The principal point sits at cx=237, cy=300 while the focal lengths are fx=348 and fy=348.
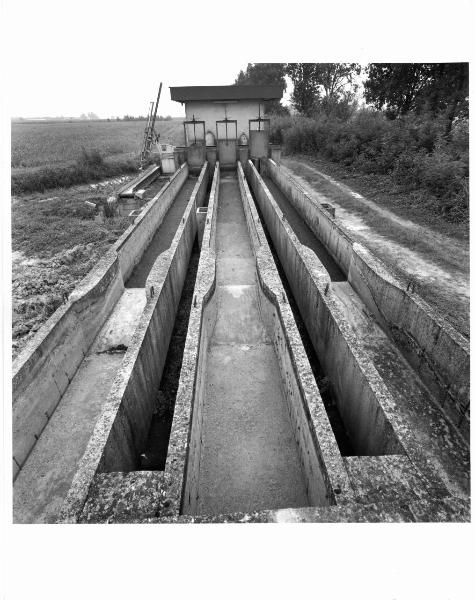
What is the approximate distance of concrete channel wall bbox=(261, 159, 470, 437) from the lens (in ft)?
16.7

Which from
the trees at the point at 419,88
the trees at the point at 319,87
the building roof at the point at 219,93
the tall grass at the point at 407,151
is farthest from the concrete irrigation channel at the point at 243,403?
the trees at the point at 319,87

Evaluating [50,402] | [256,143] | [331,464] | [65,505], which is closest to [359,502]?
[331,464]

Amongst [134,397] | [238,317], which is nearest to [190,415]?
[134,397]

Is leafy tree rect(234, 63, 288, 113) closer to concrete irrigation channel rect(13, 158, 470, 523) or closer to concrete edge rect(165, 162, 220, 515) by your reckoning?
concrete irrigation channel rect(13, 158, 470, 523)

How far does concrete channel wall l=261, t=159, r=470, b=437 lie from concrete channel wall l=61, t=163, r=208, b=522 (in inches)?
174

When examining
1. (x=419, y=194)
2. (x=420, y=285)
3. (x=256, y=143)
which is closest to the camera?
(x=420, y=285)

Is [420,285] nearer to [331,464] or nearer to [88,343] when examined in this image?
[331,464]

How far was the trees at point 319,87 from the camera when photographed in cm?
3394

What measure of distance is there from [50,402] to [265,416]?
136 inches

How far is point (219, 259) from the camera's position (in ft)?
32.9

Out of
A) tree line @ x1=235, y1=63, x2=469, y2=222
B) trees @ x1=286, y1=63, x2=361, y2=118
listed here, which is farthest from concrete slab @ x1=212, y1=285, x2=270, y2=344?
trees @ x1=286, y1=63, x2=361, y2=118

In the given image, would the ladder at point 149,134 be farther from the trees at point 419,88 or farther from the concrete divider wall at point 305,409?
the concrete divider wall at point 305,409

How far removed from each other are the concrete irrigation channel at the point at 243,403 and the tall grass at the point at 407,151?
687 centimetres

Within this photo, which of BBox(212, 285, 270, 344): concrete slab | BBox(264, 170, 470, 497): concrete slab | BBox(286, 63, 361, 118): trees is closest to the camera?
BBox(264, 170, 470, 497): concrete slab
